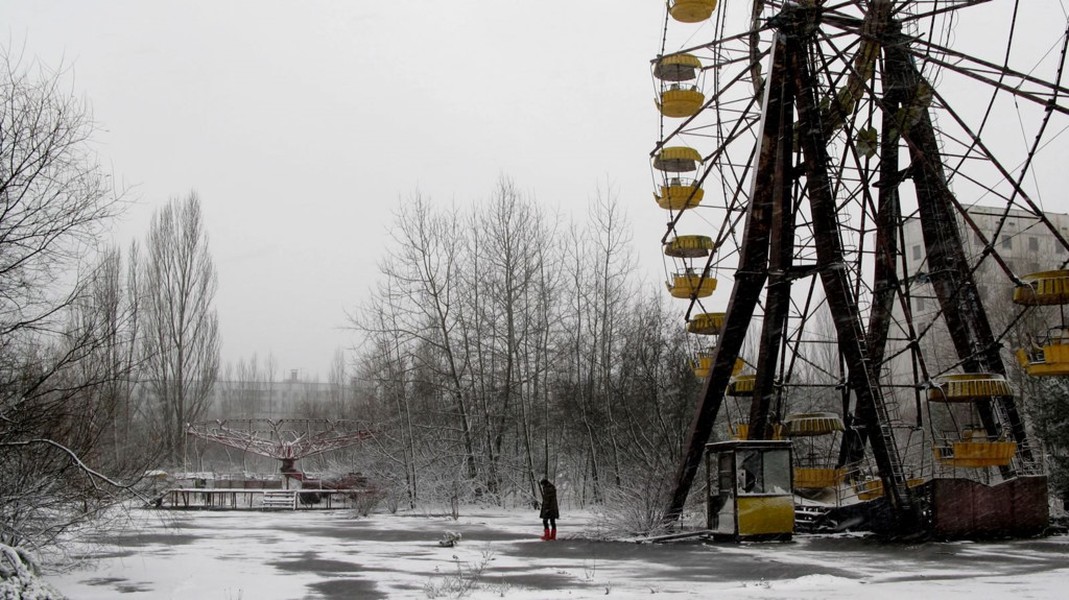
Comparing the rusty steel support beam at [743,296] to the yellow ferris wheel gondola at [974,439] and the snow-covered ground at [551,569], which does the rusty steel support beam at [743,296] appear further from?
the yellow ferris wheel gondola at [974,439]

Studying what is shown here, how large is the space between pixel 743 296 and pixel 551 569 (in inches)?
350

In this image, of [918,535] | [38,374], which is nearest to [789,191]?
[918,535]

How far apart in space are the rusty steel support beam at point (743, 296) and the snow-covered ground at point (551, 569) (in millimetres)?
2363

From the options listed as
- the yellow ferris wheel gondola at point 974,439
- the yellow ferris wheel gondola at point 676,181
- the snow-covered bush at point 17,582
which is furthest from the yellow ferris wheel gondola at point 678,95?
the snow-covered bush at point 17,582

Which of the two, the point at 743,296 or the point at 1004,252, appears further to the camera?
the point at 1004,252

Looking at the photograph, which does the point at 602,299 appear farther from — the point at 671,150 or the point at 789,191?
the point at 789,191

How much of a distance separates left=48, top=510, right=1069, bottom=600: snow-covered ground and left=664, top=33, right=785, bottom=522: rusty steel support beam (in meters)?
2.36

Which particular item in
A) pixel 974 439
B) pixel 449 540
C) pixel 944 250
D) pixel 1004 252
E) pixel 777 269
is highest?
pixel 1004 252

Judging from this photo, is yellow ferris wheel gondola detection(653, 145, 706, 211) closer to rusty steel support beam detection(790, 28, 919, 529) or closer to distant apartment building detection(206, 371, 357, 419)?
rusty steel support beam detection(790, 28, 919, 529)

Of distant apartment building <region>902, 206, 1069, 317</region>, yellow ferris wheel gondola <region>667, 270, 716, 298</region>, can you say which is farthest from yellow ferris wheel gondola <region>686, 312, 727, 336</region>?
distant apartment building <region>902, 206, 1069, 317</region>

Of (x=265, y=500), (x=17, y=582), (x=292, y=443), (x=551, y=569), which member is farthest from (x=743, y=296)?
(x=292, y=443)

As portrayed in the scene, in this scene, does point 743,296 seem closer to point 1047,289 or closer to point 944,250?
point 944,250

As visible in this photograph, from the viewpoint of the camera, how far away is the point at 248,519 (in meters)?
35.7

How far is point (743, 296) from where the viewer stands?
2333 cm
